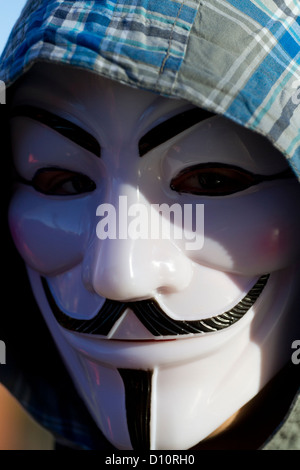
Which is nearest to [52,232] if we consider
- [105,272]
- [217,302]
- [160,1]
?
[105,272]

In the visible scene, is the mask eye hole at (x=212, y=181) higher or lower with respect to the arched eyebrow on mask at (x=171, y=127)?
lower

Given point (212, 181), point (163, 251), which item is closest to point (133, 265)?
point (163, 251)

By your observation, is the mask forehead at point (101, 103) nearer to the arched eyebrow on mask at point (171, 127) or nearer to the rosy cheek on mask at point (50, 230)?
the arched eyebrow on mask at point (171, 127)

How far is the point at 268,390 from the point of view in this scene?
1067 millimetres

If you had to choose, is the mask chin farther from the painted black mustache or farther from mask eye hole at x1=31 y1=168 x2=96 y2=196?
mask eye hole at x1=31 y1=168 x2=96 y2=196

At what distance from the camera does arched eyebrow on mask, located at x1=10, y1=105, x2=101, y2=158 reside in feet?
3.03

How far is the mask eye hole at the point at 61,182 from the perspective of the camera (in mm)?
980

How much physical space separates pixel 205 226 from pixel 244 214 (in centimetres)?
7

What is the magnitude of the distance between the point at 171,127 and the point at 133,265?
22cm

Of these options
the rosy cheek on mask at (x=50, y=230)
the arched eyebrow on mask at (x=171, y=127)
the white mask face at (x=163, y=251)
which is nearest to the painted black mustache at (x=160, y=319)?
the white mask face at (x=163, y=251)

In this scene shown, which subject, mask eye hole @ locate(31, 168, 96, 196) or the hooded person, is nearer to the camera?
the hooded person

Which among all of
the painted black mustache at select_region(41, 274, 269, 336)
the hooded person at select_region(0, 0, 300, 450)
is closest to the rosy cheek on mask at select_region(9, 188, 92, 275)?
the hooded person at select_region(0, 0, 300, 450)

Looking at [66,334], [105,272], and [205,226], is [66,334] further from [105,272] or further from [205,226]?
[205,226]

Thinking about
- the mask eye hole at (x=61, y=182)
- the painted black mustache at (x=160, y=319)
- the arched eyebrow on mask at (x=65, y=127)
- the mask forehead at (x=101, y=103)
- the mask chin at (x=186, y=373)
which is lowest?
the mask chin at (x=186, y=373)
